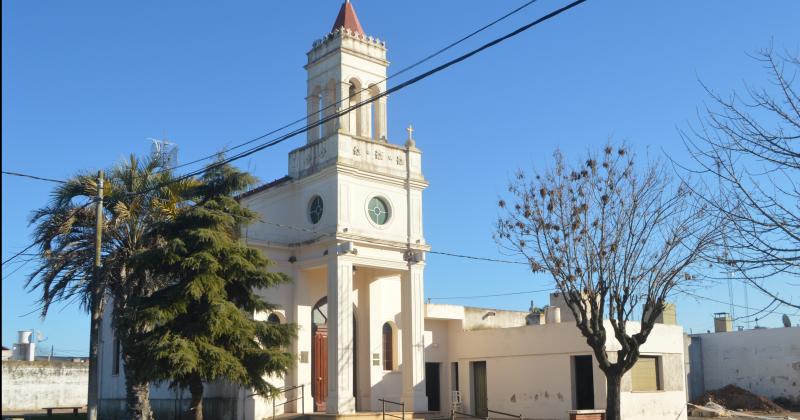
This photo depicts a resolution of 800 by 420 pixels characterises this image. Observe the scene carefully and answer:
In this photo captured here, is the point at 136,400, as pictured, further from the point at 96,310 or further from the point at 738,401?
the point at 738,401

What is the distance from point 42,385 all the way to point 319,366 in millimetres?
19601

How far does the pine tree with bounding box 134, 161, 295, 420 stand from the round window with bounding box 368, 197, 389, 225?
19.3 ft

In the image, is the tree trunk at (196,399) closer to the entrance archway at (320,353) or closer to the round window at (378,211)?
the entrance archway at (320,353)

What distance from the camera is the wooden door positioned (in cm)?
3322

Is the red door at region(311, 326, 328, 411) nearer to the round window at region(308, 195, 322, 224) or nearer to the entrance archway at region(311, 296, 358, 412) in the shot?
the entrance archway at region(311, 296, 358, 412)

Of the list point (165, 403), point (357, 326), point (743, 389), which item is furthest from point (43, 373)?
point (743, 389)

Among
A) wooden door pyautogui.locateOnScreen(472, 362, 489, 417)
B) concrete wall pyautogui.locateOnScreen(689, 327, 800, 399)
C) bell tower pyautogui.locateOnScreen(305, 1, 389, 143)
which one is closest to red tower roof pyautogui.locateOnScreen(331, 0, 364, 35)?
bell tower pyautogui.locateOnScreen(305, 1, 389, 143)

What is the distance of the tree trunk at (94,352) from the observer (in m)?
20.6

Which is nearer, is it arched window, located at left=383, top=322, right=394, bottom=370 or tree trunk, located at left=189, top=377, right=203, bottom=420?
tree trunk, located at left=189, top=377, right=203, bottom=420

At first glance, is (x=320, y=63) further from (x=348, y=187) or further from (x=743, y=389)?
(x=743, y=389)

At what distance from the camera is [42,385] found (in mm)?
42406

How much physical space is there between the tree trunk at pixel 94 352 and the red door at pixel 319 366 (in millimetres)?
9175

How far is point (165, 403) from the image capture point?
29109mm

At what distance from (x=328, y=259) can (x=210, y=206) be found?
5593 mm
